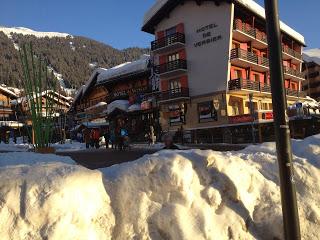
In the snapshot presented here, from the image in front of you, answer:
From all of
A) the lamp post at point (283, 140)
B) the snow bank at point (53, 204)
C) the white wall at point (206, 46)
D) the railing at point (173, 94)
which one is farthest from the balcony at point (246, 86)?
the snow bank at point (53, 204)

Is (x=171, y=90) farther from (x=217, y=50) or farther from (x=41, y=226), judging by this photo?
(x=41, y=226)

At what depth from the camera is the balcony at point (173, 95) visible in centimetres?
4094

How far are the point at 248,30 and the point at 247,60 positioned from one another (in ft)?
11.0

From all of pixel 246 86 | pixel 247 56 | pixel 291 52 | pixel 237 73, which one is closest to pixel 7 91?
pixel 237 73

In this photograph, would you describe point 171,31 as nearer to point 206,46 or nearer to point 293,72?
point 206,46

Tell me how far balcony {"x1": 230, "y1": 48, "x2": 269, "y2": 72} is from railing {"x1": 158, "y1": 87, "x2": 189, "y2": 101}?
17.1 feet

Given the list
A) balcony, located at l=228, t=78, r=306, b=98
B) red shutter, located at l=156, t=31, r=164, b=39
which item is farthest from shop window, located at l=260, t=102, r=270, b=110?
red shutter, located at l=156, t=31, r=164, b=39

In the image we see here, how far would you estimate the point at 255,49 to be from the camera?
4481 cm

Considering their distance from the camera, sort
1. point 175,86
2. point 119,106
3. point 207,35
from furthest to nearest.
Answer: point 119,106, point 175,86, point 207,35

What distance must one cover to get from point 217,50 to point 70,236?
36.1 metres

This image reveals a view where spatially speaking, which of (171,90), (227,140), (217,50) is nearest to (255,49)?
(217,50)

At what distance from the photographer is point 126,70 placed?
51.3 metres

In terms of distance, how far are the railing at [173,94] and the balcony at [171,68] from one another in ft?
5.26

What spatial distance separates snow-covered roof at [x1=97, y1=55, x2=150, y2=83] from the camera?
49438mm
